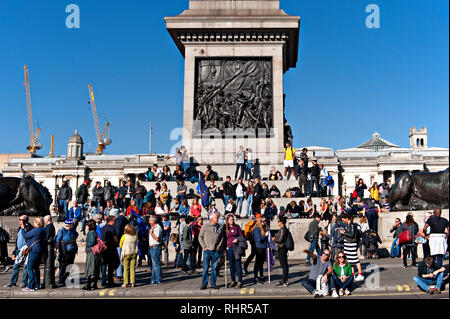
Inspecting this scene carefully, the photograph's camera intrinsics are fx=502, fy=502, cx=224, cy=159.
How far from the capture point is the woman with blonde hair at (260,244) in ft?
37.6

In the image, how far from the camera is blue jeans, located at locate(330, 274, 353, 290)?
32.7 ft

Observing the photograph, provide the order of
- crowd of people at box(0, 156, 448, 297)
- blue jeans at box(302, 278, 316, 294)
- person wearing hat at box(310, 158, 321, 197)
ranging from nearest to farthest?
blue jeans at box(302, 278, 316, 294), crowd of people at box(0, 156, 448, 297), person wearing hat at box(310, 158, 321, 197)

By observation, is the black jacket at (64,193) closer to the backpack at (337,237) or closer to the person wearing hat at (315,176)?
the person wearing hat at (315,176)

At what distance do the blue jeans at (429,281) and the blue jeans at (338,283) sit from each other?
1.28 m

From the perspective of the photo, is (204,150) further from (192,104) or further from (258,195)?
(258,195)

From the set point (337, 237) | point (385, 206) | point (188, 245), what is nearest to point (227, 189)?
point (188, 245)

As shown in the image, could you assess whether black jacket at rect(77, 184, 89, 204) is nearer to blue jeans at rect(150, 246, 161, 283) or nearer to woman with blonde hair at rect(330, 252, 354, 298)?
blue jeans at rect(150, 246, 161, 283)

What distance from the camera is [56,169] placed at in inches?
3676

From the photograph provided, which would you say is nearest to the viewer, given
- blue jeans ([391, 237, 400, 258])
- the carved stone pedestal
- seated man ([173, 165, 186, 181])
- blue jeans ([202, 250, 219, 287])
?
blue jeans ([202, 250, 219, 287])

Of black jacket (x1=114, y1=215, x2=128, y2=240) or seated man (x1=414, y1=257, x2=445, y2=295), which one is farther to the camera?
black jacket (x1=114, y1=215, x2=128, y2=240)

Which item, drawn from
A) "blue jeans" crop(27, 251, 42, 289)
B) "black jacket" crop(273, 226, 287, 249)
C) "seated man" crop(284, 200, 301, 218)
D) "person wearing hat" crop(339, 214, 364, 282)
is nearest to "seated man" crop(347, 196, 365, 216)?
"seated man" crop(284, 200, 301, 218)

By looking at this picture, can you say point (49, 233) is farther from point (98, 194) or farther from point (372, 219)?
point (372, 219)

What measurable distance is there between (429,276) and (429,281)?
0.11 metres
